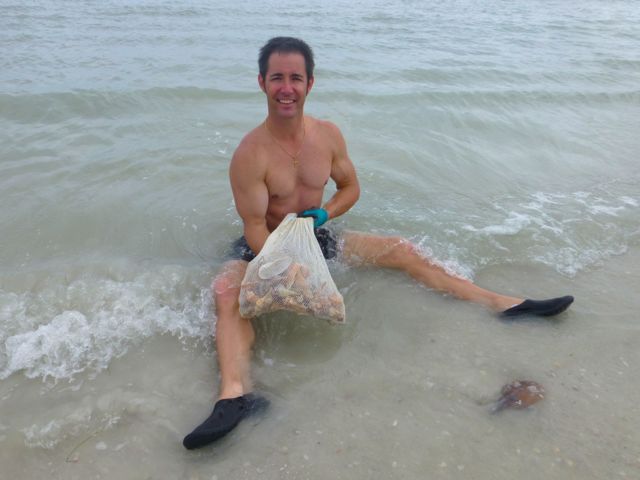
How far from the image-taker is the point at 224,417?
92.6 inches

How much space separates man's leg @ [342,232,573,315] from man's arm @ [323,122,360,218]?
0.24 metres

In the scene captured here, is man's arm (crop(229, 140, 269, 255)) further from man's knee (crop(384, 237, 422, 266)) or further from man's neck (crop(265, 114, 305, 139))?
man's knee (crop(384, 237, 422, 266))

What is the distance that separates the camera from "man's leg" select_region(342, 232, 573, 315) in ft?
10.6

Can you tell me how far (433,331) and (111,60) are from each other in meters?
7.64

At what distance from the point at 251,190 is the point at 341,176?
739mm

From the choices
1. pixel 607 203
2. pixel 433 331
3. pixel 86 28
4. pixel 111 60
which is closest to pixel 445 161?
pixel 607 203

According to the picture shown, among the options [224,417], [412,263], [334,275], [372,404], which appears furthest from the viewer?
[334,275]

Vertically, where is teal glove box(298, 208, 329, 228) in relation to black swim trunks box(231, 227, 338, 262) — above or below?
above

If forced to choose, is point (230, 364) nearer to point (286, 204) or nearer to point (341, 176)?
point (286, 204)

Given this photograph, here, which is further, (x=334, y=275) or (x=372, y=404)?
(x=334, y=275)

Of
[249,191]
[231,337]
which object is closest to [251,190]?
[249,191]

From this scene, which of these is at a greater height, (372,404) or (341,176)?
(341,176)

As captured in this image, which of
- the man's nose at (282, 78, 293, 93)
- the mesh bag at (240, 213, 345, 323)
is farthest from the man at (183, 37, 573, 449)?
the mesh bag at (240, 213, 345, 323)

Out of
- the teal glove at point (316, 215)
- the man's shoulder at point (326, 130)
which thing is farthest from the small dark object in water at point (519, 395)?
the man's shoulder at point (326, 130)
